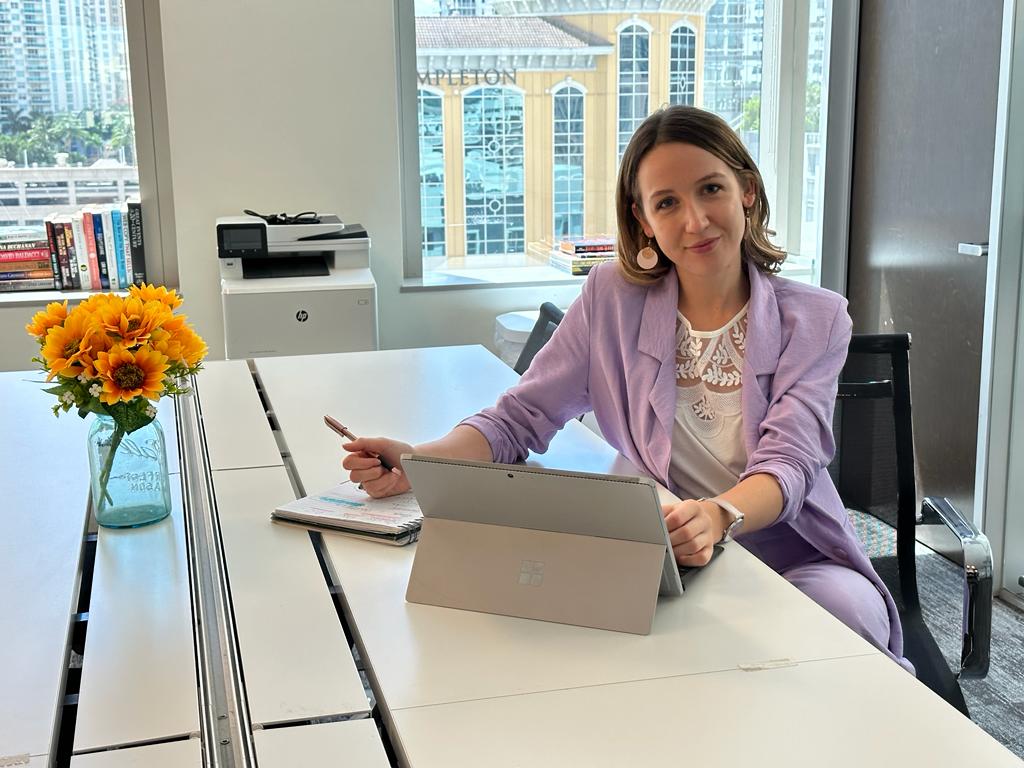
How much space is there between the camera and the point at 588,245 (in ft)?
14.9

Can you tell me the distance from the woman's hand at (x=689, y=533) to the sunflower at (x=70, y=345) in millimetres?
801

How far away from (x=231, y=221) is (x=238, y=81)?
0.53m

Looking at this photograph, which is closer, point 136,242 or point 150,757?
point 150,757

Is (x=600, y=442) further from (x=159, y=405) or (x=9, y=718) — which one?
(x=9, y=718)

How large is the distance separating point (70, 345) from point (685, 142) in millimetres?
1014

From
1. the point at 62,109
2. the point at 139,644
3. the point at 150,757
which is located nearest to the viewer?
the point at 150,757

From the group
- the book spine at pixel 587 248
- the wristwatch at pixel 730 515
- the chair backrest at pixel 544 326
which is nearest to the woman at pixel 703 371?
the wristwatch at pixel 730 515

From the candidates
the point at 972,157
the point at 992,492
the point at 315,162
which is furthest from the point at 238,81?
the point at 992,492

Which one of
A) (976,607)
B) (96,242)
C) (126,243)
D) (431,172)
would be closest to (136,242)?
(126,243)

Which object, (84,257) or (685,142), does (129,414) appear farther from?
(84,257)

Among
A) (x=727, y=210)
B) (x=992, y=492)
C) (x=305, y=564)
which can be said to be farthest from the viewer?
(x=992, y=492)

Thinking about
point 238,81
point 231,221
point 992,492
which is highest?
point 238,81

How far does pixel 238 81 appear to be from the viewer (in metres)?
4.04

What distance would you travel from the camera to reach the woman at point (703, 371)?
1.72 meters
